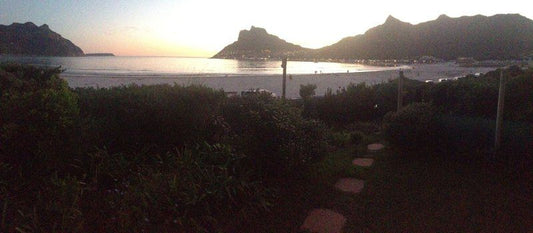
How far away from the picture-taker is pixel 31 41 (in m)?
96.1

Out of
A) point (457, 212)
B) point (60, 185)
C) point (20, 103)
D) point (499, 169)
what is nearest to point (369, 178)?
point (457, 212)

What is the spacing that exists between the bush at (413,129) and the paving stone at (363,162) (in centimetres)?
55

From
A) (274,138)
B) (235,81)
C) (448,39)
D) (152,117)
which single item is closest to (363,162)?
(274,138)

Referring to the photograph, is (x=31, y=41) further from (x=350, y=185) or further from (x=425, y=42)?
(x=350, y=185)

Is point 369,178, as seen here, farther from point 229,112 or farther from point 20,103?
point 20,103

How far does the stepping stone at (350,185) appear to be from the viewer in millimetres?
5340

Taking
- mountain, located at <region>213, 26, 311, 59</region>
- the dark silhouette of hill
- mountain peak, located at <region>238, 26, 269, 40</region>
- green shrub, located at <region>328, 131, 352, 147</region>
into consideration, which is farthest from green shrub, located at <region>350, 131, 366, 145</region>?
mountain peak, located at <region>238, 26, 269, 40</region>

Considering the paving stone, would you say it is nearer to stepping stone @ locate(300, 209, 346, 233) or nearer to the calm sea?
stepping stone @ locate(300, 209, 346, 233)

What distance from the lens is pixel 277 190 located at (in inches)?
182

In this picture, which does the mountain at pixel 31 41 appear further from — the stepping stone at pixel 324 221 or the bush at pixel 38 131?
the stepping stone at pixel 324 221

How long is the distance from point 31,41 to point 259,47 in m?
62.6

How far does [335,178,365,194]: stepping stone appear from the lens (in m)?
5.34

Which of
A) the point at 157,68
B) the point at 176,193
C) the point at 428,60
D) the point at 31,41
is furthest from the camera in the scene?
the point at 31,41

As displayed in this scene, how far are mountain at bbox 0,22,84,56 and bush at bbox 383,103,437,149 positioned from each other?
82.3 metres
